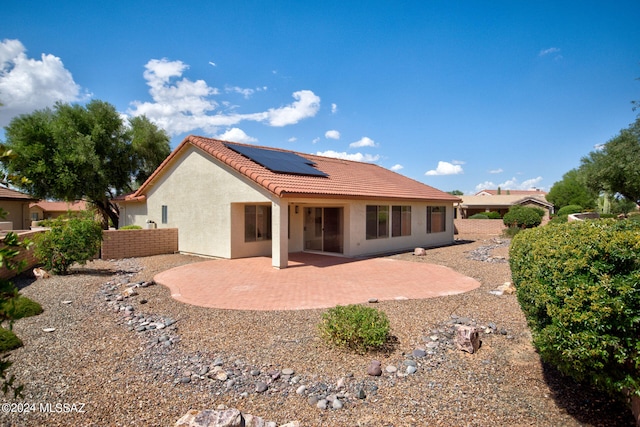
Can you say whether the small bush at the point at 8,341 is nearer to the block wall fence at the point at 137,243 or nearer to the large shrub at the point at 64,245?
the large shrub at the point at 64,245

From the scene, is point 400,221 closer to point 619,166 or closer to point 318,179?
point 318,179

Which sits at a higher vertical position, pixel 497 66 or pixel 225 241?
pixel 497 66

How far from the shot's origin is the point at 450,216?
23141 mm

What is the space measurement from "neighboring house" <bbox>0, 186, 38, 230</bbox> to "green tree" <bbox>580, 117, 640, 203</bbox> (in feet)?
129

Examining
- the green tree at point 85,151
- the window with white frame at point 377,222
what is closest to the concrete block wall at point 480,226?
the window with white frame at point 377,222

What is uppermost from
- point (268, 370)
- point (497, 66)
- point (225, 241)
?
point (497, 66)

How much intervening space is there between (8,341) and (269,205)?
11014 millimetres

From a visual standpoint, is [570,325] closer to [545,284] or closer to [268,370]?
[545,284]

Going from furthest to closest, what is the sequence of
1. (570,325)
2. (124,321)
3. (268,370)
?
(124,321) → (268,370) → (570,325)

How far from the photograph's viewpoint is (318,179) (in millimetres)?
15570

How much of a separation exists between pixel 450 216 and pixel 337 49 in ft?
44.6

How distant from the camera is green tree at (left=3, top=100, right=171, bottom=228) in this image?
22.8 m

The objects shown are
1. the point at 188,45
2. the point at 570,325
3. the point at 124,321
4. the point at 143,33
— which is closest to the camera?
the point at 570,325

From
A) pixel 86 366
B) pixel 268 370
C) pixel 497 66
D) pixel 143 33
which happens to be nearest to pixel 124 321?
pixel 86 366
